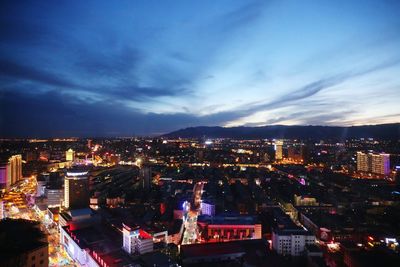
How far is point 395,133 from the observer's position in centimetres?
3697

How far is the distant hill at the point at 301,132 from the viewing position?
41406mm

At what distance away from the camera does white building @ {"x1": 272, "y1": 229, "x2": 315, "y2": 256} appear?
8.05 meters

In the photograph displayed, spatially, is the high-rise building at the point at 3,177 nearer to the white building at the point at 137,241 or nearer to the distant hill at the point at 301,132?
the white building at the point at 137,241

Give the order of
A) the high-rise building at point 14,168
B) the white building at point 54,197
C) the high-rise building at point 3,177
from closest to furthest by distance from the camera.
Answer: the white building at point 54,197 < the high-rise building at point 3,177 < the high-rise building at point 14,168

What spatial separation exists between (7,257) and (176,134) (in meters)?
71.1

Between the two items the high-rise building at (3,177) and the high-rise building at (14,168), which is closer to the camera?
the high-rise building at (3,177)

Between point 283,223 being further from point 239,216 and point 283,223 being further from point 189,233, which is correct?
point 189,233

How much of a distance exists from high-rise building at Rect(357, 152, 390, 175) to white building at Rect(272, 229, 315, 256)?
52.2 ft

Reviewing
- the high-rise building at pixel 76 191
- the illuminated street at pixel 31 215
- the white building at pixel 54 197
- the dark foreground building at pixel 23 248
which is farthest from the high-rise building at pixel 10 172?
the dark foreground building at pixel 23 248

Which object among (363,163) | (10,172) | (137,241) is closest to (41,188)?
(10,172)

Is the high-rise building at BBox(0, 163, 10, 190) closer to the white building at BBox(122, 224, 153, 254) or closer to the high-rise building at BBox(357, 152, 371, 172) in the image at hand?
the white building at BBox(122, 224, 153, 254)

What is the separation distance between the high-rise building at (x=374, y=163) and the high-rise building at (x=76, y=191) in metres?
19.1

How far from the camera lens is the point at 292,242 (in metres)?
8.09

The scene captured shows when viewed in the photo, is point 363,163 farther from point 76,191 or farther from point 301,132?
point 301,132
